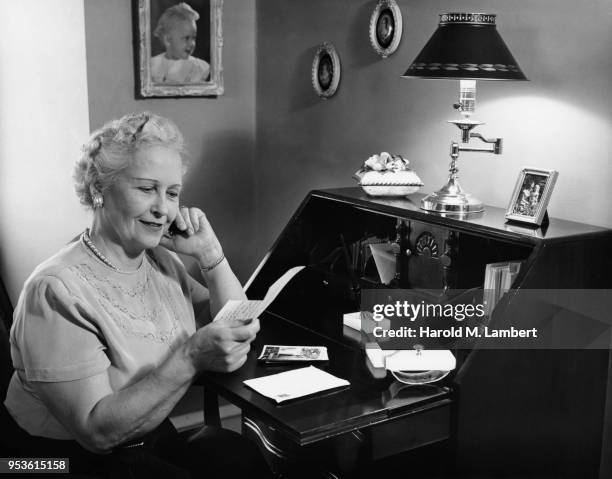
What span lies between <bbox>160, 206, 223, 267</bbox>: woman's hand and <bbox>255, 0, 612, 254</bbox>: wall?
34.8 inches

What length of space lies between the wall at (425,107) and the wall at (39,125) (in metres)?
0.86

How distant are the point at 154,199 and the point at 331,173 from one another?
139 cm

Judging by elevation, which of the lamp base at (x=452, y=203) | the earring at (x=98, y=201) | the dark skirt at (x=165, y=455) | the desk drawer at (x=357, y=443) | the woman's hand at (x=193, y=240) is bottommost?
the desk drawer at (x=357, y=443)

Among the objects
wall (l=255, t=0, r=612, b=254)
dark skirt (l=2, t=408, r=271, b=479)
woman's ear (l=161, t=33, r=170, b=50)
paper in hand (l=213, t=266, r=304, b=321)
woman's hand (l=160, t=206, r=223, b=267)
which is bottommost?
dark skirt (l=2, t=408, r=271, b=479)

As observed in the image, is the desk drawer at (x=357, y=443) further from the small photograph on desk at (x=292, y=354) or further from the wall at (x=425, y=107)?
the wall at (x=425, y=107)

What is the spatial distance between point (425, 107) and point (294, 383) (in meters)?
1.25

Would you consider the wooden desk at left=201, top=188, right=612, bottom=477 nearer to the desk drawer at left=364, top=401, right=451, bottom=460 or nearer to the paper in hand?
the desk drawer at left=364, top=401, right=451, bottom=460

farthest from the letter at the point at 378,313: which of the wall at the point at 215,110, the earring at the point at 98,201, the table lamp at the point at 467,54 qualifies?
the wall at the point at 215,110

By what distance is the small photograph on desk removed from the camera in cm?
221

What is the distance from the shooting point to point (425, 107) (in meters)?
2.86

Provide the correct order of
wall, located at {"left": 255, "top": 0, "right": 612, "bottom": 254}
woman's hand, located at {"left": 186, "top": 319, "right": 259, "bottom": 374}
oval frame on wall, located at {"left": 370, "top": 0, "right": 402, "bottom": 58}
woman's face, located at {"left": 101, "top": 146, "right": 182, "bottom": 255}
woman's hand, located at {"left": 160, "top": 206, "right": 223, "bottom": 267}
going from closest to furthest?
woman's hand, located at {"left": 186, "top": 319, "right": 259, "bottom": 374} → woman's face, located at {"left": 101, "top": 146, "right": 182, "bottom": 255} → wall, located at {"left": 255, "top": 0, "right": 612, "bottom": 254} → woman's hand, located at {"left": 160, "top": 206, "right": 223, "bottom": 267} → oval frame on wall, located at {"left": 370, "top": 0, "right": 402, "bottom": 58}

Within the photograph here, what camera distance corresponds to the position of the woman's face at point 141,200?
2055mm

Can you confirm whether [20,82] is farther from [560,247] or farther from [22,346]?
[560,247]

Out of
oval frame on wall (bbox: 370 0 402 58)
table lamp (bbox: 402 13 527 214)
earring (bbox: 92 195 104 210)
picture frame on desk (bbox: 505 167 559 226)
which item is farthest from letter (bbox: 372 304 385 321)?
oval frame on wall (bbox: 370 0 402 58)
